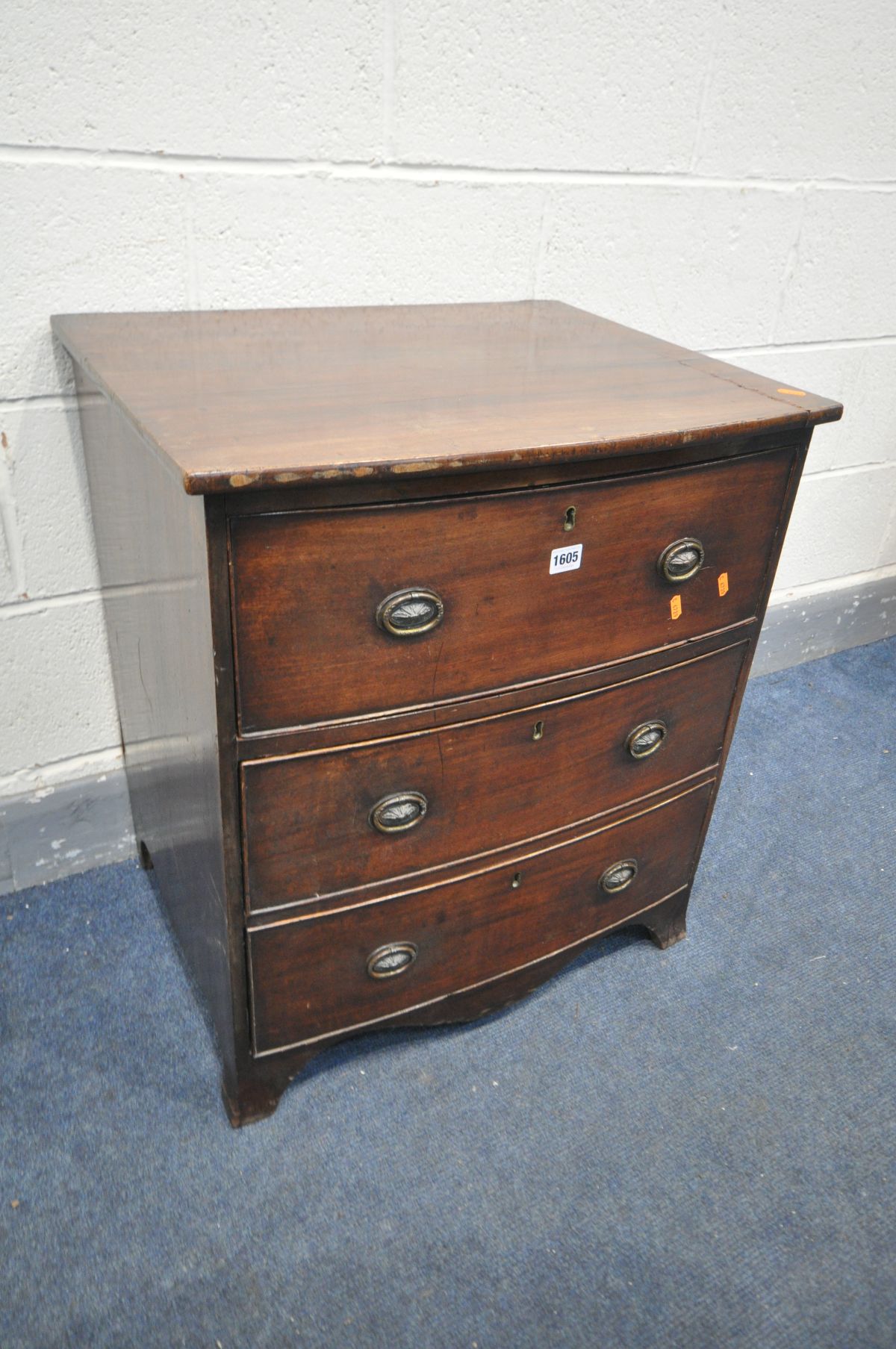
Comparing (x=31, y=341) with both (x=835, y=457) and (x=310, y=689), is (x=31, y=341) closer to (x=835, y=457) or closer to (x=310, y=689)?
(x=310, y=689)

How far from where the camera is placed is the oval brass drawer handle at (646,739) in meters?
1.21

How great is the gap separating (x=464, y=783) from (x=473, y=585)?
0.26 m

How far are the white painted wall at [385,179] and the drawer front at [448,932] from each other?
621 mm

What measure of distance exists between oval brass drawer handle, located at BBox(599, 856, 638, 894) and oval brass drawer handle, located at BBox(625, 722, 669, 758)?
0.60 feet

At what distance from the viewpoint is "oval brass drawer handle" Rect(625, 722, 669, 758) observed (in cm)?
121

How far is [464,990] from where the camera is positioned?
1295 mm

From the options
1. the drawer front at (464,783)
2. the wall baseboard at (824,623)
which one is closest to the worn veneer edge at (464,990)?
the drawer front at (464,783)

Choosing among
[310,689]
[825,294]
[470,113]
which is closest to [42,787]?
[310,689]

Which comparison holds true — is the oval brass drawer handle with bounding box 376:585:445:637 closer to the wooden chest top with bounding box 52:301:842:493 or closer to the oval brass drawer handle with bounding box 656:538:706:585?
the wooden chest top with bounding box 52:301:842:493

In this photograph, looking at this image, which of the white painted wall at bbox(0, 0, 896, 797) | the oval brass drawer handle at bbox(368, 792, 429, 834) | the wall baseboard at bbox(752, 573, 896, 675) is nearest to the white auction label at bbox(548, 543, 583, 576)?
the oval brass drawer handle at bbox(368, 792, 429, 834)

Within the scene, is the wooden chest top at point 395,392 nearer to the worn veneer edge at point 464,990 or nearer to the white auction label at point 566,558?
the white auction label at point 566,558

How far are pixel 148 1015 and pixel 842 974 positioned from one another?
1065 millimetres

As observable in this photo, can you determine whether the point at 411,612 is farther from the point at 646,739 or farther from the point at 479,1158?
the point at 479,1158

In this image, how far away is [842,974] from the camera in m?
1.52
